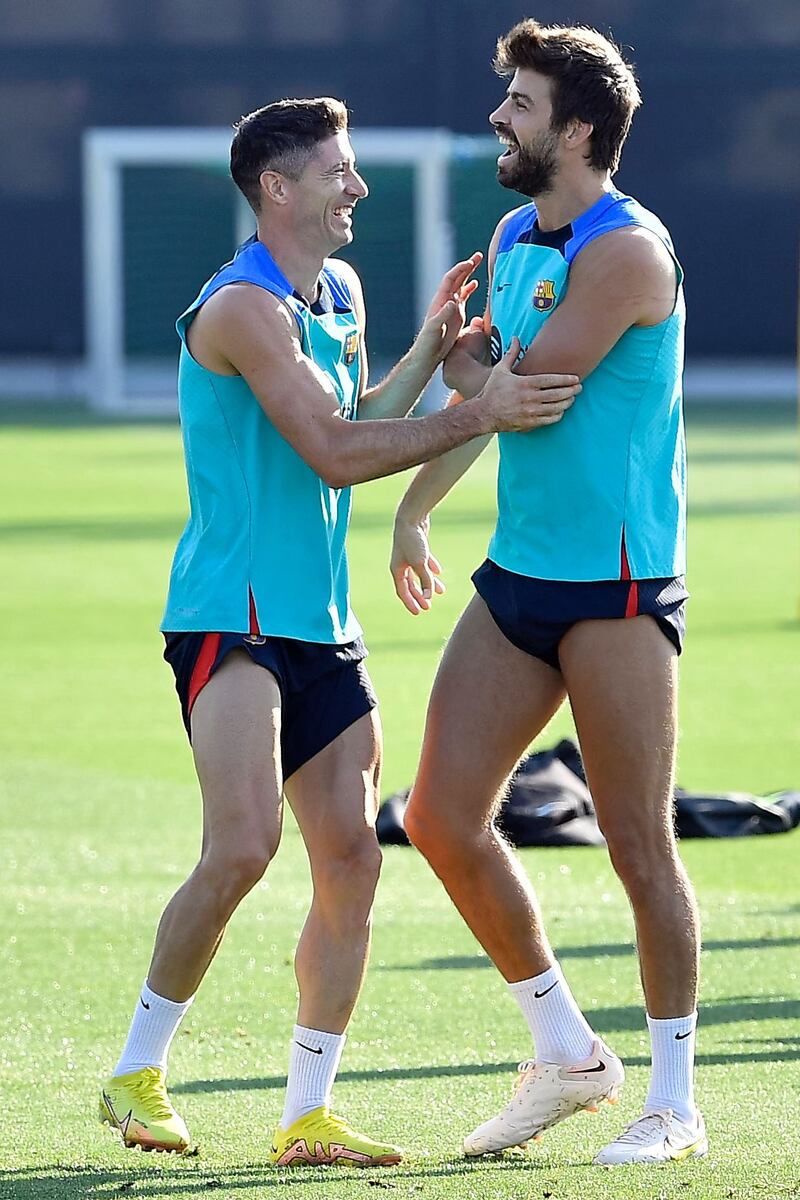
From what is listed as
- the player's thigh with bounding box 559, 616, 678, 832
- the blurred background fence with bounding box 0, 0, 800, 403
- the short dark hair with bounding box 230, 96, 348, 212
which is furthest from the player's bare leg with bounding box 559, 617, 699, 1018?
the blurred background fence with bounding box 0, 0, 800, 403

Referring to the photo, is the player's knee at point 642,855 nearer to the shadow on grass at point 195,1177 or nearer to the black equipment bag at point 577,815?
the shadow on grass at point 195,1177

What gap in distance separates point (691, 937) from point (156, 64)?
3875 centimetres

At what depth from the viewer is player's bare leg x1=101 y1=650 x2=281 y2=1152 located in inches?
160

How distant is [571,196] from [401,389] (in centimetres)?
59

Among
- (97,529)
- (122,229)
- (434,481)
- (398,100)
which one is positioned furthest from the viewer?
(398,100)

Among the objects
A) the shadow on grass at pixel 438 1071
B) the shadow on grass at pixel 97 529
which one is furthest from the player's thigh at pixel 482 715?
the shadow on grass at pixel 97 529

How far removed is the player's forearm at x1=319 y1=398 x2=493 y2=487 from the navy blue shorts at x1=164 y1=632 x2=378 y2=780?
0.35 meters

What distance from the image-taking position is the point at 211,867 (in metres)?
4.07

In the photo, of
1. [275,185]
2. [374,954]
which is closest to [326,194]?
[275,185]

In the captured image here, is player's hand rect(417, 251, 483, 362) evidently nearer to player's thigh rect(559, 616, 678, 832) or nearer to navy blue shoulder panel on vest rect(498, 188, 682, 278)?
navy blue shoulder panel on vest rect(498, 188, 682, 278)

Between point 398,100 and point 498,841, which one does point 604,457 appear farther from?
point 398,100

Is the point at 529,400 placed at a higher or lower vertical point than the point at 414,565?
higher

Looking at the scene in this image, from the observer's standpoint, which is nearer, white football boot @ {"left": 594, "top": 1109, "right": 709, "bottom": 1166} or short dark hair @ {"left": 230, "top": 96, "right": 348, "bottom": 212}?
white football boot @ {"left": 594, "top": 1109, "right": 709, "bottom": 1166}

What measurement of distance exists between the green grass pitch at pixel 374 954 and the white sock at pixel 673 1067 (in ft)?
0.42
